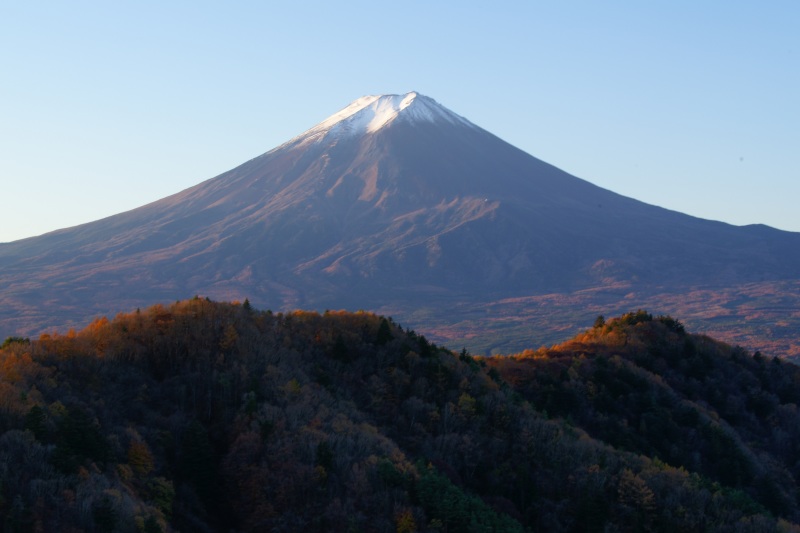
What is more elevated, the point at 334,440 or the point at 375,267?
the point at 334,440

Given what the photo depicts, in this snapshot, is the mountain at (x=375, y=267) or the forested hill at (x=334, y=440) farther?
the mountain at (x=375, y=267)

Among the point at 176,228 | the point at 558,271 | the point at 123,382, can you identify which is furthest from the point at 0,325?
the point at 123,382

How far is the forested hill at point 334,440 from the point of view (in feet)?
86.5

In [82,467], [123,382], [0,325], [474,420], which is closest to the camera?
[82,467]

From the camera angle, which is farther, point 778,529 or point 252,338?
point 252,338

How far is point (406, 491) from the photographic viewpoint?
2812 centimetres

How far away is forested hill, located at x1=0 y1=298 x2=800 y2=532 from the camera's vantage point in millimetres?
26359

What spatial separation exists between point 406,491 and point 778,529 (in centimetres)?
1217

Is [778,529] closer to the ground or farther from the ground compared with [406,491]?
closer to the ground

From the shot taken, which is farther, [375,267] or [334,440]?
[375,267]

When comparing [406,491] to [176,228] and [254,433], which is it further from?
[176,228]

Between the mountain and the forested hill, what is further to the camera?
the mountain

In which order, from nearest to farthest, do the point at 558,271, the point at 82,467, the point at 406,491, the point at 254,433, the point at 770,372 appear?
the point at 82,467 < the point at 406,491 < the point at 254,433 < the point at 770,372 < the point at 558,271

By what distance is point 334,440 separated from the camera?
98.5ft
